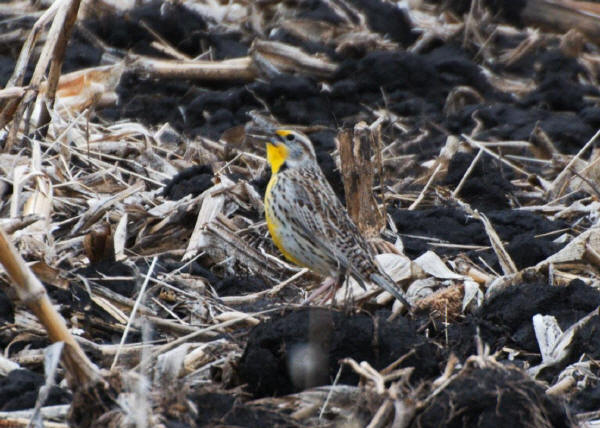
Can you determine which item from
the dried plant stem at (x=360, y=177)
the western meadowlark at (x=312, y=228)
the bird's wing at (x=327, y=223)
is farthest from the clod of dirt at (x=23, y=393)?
the dried plant stem at (x=360, y=177)

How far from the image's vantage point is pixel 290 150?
7.51m

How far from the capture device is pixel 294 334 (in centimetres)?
498

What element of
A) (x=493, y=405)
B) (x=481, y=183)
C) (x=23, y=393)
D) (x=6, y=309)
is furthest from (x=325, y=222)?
(x=493, y=405)

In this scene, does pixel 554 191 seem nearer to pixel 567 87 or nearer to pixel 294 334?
pixel 567 87

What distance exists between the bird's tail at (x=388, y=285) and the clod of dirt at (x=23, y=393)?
2130 mm

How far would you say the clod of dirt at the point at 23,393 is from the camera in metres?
4.89

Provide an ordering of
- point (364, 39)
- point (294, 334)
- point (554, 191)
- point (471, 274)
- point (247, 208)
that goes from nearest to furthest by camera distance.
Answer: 1. point (294, 334)
2. point (471, 274)
3. point (247, 208)
4. point (554, 191)
5. point (364, 39)

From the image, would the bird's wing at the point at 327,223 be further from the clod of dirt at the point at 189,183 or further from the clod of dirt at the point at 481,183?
the clod of dirt at the point at 481,183

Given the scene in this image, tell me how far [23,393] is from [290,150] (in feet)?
10.0

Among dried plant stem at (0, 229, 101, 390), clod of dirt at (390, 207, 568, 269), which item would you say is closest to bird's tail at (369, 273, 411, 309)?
clod of dirt at (390, 207, 568, 269)

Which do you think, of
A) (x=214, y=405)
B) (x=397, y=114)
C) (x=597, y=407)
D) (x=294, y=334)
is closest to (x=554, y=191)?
(x=397, y=114)

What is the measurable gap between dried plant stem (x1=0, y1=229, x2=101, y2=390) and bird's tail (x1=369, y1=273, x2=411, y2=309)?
95.1 inches

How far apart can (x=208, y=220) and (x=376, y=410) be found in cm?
315

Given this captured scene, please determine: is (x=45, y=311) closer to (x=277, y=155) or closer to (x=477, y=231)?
(x=277, y=155)
